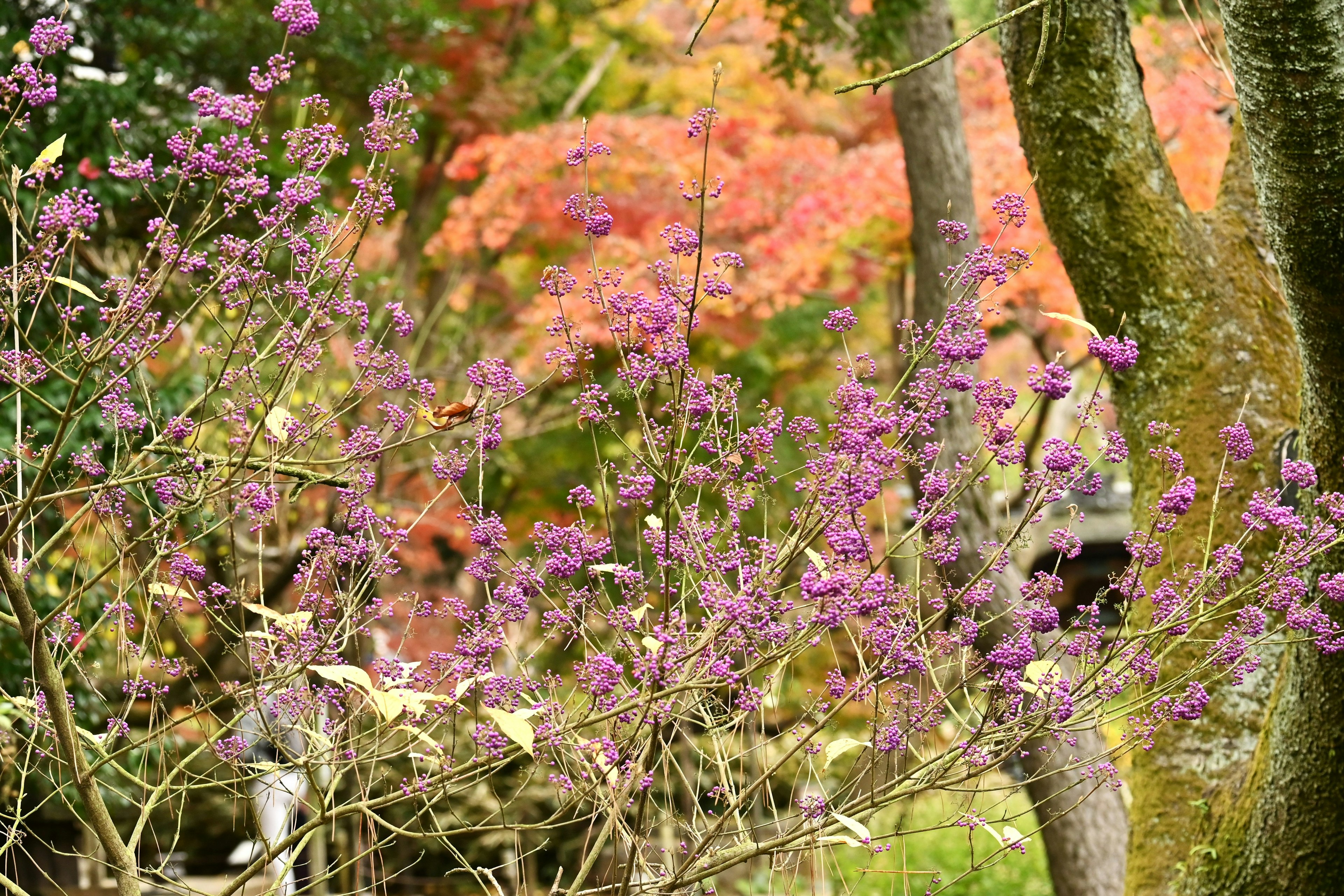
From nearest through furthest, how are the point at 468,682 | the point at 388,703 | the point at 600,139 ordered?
the point at 388,703, the point at 468,682, the point at 600,139

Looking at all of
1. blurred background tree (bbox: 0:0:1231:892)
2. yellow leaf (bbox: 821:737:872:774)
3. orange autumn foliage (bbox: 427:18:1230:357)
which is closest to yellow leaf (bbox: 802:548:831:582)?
yellow leaf (bbox: 821:737:872:774)

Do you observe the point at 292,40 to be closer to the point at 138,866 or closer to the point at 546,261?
the point at 546,261

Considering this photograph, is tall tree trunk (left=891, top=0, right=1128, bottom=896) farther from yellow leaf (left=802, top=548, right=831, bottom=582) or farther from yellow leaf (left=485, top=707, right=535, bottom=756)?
yellow leaf (left=485, top=707, right=535, bottom=756)

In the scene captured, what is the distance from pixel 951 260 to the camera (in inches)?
221

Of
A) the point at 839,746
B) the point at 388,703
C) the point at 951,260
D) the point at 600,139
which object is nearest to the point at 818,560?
the point at 839,746

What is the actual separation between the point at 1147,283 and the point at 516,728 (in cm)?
262

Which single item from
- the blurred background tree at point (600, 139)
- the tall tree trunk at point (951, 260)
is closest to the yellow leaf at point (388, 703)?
the blurred background tree at point (600, 139)

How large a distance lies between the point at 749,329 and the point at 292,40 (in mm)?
3835

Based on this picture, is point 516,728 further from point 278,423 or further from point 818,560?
point 278,423

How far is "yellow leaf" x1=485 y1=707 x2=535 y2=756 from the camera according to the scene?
1.62 m

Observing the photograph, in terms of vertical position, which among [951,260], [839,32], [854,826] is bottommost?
[854,826]

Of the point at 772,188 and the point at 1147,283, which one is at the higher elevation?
the point at 1147,283

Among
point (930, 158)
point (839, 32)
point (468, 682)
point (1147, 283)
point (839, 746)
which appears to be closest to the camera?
point (468, 682)

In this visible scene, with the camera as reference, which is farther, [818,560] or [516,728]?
[818,560]
